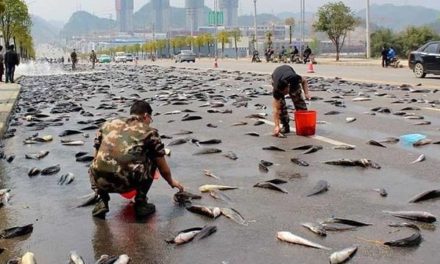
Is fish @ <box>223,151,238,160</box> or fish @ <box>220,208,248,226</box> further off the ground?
fish @ <box>223,151,238,160</box>

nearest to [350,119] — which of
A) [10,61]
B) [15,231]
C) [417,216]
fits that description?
[417,216]

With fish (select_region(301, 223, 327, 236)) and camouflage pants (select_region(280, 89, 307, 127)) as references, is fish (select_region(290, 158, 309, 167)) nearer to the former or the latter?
camouflage pants (select_region(280, 89, 307, 127))

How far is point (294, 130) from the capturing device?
39.2 feet

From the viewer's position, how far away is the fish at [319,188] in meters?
6.99

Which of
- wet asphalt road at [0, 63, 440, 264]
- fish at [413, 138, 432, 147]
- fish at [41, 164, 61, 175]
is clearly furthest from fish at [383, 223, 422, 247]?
fish at [41, 164, 61, 175]

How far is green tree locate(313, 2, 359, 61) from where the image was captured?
65.5 meters

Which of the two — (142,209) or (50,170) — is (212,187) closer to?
(142,209)

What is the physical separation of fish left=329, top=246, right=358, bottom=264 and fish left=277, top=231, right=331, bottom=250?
23 centimetres

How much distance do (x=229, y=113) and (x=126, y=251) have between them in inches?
408

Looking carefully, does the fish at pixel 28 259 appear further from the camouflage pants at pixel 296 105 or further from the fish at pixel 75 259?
the camouflage pants at pixel 296 105

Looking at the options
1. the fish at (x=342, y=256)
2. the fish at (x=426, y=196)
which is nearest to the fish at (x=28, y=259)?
the fish at (x=342, y=256)

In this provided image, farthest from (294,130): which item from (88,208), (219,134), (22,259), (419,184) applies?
(22,259)

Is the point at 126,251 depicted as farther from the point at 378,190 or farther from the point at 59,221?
the point at 378,190

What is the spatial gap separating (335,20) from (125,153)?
62196mm
